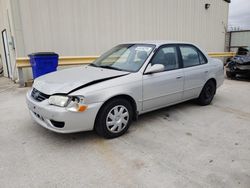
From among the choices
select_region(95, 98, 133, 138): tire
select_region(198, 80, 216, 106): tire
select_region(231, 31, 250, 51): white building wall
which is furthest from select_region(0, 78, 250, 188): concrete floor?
select_region(231, 31, 250, 51): white building wall

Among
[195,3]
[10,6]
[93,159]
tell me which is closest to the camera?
[93,159]

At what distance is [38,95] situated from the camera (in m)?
3.08

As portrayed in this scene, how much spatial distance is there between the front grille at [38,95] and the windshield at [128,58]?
122cm

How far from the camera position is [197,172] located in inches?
92.8

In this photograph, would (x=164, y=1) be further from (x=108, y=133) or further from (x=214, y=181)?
(x=214, y=181)

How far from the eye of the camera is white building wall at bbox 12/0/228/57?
663 cm

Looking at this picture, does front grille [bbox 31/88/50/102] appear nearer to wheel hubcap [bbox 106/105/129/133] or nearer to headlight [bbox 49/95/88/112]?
headlight [bbox 49/95/88/112]

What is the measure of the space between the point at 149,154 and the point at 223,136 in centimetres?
134

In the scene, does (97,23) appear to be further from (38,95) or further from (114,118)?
(114,118)

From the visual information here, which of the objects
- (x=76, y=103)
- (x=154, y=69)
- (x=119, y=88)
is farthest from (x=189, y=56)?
(x=76, y=103)

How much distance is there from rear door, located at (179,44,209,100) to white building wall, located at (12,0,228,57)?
4.44 metres

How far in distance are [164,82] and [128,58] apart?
2.50ft

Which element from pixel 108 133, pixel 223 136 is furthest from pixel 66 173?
pixel 223 136

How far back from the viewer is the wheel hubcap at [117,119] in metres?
3.06
